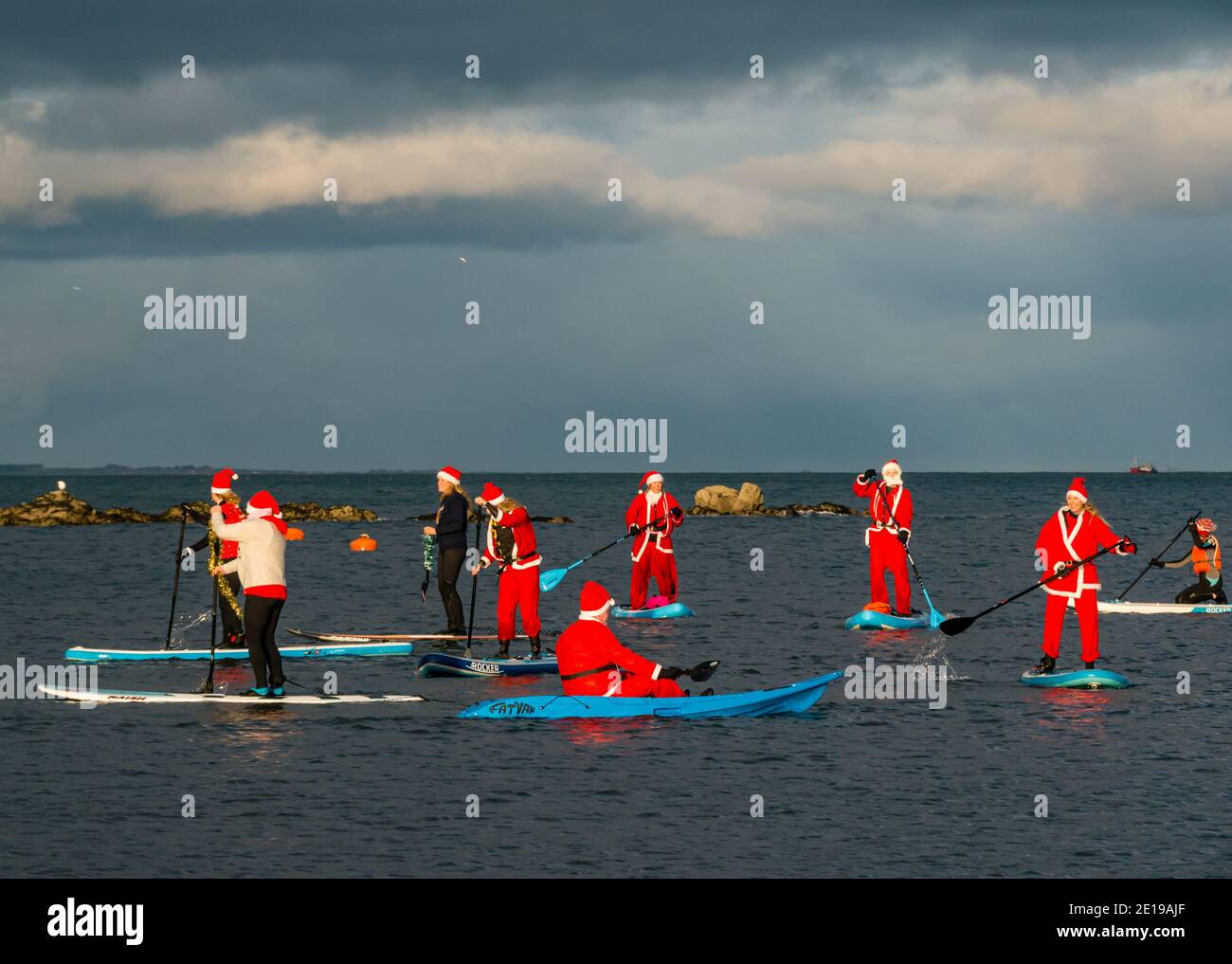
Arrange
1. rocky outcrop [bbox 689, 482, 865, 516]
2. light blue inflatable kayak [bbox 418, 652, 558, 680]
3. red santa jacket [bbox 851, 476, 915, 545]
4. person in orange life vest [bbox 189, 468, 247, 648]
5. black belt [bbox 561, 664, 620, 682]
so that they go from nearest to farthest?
black belt [bbox 561, 664, 620, 682] < person in orange life vest [bbox 189, 468, 247, 648] < light blue inflatable kayak [bbox 418, 652, 558, 680] < red santa jacket [bbox 851, 476, 915, 545] < rocky outcrop [bbox 689, 482, 865, 516]

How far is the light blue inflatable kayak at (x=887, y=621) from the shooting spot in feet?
96.9

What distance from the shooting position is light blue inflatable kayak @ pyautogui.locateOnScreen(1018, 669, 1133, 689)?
21.8m

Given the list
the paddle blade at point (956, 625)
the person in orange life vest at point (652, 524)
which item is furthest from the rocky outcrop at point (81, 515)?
the paddle blade at point (956, 625)

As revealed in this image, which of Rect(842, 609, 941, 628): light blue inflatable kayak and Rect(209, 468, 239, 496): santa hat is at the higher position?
Rect(209, 468, 239, 496): santa hat

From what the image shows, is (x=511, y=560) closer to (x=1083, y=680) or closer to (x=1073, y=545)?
(x=1073, y=545)

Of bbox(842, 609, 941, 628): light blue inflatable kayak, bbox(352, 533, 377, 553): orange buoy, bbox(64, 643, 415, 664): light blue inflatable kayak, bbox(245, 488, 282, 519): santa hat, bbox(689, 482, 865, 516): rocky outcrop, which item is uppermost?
bbox(689, 482, 865, 516): rocky outcrop

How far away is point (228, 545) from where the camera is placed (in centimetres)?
2314

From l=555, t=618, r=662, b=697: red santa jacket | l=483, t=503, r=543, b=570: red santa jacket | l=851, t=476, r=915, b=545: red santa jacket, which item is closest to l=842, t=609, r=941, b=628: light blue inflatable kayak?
l=851, t=476, r=915, b=545: red santa jacket

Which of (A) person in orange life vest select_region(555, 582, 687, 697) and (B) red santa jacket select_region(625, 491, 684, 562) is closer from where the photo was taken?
(A) person in orange life vest select_region(555, 582, 687, 697)

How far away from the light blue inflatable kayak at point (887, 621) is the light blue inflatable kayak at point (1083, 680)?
7.34 m

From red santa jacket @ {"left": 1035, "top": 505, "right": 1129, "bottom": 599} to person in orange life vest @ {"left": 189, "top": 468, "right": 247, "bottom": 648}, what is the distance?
10825 millimetres

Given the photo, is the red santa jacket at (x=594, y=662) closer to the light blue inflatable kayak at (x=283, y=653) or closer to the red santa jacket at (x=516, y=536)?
the red santa jacket at (x=516, y=536)

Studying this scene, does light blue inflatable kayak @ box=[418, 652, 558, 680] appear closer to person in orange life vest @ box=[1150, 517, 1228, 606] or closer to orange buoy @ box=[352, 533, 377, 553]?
person in orange life vest @ box=[1150, 517, 1228, 606]
